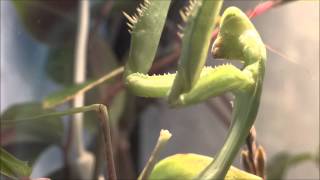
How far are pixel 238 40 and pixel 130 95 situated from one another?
1.45 feet

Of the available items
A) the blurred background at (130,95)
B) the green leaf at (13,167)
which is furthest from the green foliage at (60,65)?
the green leaf at (13,167)

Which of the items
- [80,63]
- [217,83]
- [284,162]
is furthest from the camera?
[80,63]

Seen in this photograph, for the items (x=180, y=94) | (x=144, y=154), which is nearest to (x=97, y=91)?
(x=144, y=154)

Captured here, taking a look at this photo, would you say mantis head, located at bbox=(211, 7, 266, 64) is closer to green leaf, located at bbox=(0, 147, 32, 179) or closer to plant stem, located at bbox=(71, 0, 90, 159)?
green leaf, located at bbox=(0, 147, 32, 179)

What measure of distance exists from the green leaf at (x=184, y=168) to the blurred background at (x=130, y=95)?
0.15 m

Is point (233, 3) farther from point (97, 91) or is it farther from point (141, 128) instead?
point (141, 128)

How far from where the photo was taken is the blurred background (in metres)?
0.54

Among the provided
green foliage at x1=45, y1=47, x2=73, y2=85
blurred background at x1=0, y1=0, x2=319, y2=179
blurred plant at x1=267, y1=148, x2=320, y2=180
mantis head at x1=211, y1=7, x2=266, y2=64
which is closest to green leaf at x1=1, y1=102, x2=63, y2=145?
blurred background at x1=0, y1=0, x2=319, y2=179

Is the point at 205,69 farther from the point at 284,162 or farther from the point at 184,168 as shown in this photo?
the point at 284,162

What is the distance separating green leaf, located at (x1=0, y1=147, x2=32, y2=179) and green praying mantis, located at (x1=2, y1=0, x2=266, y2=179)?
85mm

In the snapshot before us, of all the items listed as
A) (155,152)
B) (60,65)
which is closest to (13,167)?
(155,152)

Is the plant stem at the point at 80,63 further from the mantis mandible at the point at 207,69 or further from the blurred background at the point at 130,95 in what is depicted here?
the mantis mandible at the point at 207,69

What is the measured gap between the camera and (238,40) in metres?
0.25

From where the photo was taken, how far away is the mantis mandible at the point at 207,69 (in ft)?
0.73
